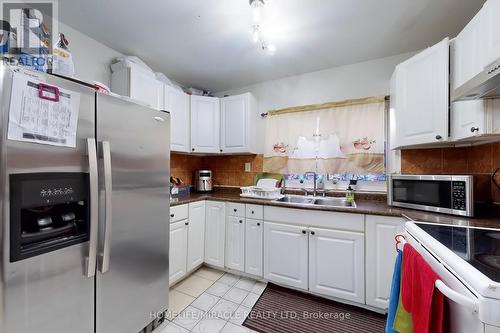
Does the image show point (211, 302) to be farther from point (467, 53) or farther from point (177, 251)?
point (467, 53)

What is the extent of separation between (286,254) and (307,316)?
1.56ft

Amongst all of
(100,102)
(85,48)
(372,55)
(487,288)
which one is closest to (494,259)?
(487,288)

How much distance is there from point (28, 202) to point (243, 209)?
1.55m

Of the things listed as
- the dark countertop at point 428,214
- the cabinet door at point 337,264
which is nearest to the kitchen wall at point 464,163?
the dark countertop at point 428,214

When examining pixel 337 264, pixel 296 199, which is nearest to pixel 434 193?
pixel 337 264

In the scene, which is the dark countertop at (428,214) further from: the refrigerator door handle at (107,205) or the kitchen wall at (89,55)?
the kitchen wall at (89,55)

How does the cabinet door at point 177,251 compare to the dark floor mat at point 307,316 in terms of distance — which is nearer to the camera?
the dark floor mat at point 307,316

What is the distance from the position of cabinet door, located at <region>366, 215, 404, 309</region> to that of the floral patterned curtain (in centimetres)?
71

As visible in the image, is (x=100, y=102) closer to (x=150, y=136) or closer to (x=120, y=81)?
(x=150, y=136)

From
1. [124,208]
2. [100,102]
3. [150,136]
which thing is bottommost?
[124,208]

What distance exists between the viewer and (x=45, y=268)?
0.88m

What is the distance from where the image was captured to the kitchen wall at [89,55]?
1.67m

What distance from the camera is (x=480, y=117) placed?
3.81 feet

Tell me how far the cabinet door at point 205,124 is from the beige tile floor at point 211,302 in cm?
145
